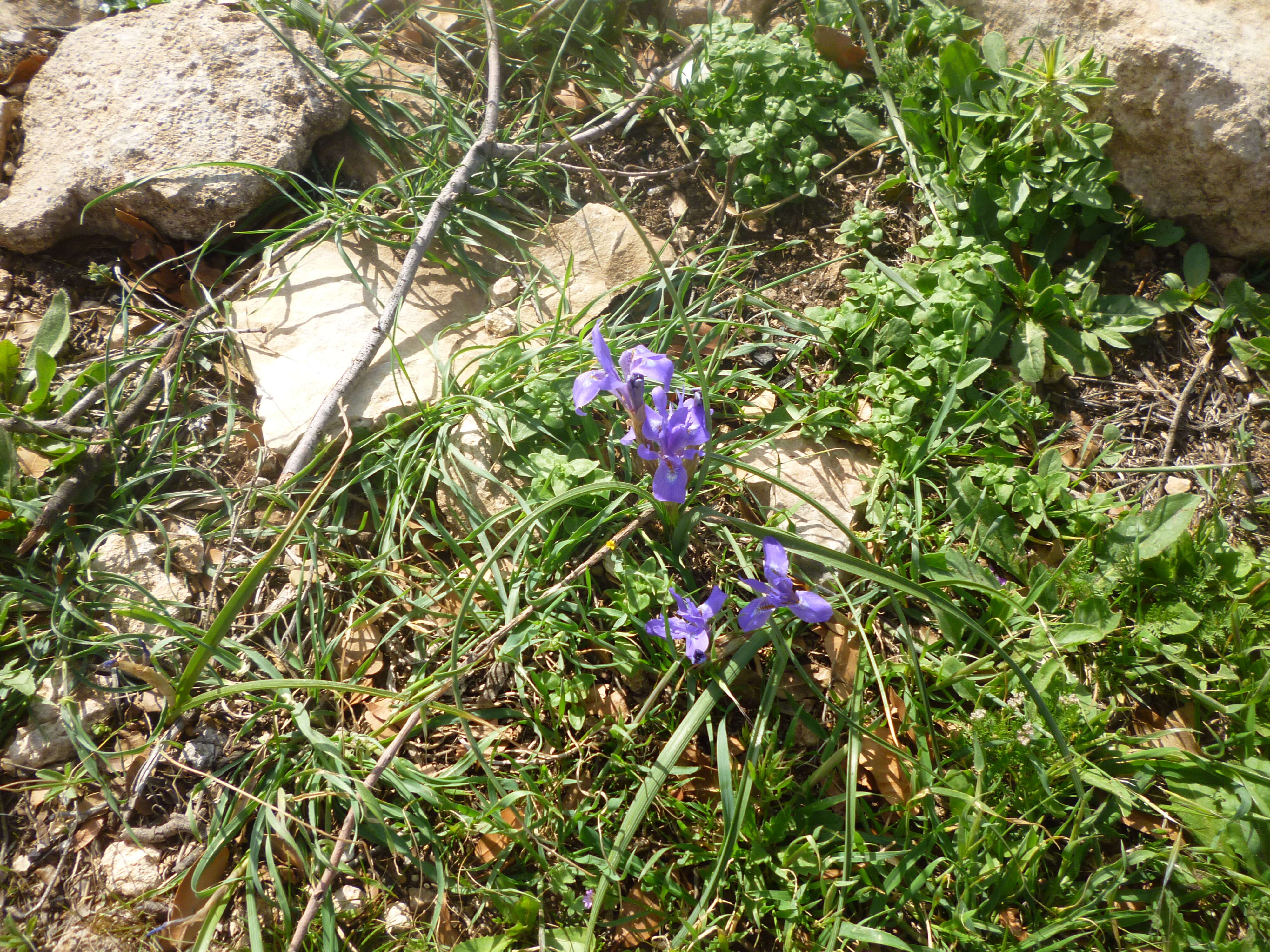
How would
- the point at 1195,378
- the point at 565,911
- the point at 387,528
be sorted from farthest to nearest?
the point at 1195,378
the point at 387,528
the point at 565,911

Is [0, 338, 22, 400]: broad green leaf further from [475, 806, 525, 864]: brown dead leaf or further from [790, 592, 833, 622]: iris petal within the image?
[790, 592, 833, 622]: iris petal

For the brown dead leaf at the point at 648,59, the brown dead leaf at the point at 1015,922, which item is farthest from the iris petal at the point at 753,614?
the brown dead leaf at the point at 648,59

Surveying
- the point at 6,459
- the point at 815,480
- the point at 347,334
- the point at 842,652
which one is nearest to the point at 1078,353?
the point at 815,480

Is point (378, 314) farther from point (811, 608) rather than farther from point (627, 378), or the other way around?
point (811, 608)

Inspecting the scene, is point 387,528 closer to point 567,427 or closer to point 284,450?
point 284,450

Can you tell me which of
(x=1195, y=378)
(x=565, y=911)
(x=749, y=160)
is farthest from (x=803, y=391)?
(x=565, y=911)

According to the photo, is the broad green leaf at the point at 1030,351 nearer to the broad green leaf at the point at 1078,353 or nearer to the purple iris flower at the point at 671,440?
the broad green leaf at the point at 1078,353

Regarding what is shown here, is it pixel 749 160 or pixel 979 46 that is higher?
pixel 979 46

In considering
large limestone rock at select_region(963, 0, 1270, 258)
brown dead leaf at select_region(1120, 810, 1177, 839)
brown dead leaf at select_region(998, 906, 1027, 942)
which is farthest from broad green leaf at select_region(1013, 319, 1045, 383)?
brown dead leaf at select_region(998, 906, 1027, 942)
